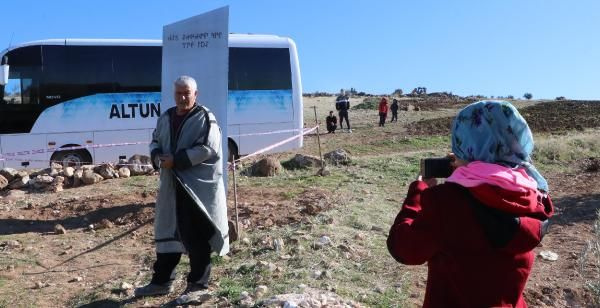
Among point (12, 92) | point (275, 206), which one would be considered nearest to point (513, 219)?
point (275, 206)

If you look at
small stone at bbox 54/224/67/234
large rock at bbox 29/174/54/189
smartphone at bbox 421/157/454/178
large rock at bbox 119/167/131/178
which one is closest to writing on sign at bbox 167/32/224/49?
small stone at bbox 54/224/67/234

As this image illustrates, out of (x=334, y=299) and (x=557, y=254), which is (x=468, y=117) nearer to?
(x=334, y=299)

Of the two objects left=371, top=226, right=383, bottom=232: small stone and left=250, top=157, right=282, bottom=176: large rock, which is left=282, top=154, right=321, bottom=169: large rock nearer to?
left=250, top=157, right=282, bottom=176: large rock

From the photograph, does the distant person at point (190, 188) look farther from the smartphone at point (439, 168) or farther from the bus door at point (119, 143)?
the bus door at point (119, 143)

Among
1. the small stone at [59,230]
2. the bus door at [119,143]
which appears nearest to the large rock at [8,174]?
the bus door at [119,143]

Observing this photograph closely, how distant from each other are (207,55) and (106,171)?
5546 mm

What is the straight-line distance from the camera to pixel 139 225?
7.29 meters

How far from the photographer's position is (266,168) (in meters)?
10.8

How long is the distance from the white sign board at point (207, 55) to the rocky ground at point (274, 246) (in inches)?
55.0

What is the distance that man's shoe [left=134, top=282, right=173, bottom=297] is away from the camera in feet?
15.2

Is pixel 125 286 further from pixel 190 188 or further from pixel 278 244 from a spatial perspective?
pixel 278 244

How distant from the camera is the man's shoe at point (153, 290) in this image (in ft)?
15.2

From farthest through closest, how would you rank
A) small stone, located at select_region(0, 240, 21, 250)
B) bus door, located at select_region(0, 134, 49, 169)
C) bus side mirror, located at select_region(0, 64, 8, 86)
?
bus door, located at select_region(0, 134, 49, 169) < bus side mirror, located at select_region(0, 64, 8, 86) < small stone, located at select_region(0, 240, 21, 250)

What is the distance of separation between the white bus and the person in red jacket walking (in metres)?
10.2
